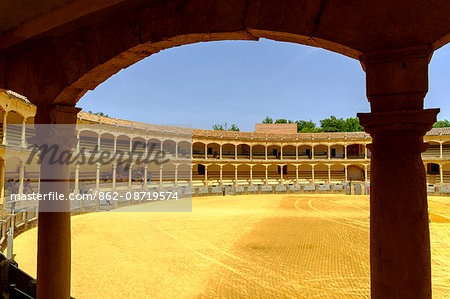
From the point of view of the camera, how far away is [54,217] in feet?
10.7

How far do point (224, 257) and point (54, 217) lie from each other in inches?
278

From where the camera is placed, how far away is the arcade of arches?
6.09ft

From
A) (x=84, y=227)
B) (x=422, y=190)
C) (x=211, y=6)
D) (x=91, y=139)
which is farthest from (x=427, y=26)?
(x=91, y=139)

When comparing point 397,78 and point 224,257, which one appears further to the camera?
point 224,257

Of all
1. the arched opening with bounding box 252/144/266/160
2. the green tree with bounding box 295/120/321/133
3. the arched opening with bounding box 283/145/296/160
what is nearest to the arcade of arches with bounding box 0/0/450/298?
the arched opening with bounding box 252/144/266/160

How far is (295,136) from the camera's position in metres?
40.3

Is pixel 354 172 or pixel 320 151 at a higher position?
pixel 320 151

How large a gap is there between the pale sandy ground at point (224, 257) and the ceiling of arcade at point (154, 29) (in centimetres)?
566

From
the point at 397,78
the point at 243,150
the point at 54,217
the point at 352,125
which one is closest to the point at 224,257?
the point at 54,217

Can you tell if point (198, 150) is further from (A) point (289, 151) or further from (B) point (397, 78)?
(B) point (397, 78)

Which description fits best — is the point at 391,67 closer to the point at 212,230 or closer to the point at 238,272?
the point at 238,272

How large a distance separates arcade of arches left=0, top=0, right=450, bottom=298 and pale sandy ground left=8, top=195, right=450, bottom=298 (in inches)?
216

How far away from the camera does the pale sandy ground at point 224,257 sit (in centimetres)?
697

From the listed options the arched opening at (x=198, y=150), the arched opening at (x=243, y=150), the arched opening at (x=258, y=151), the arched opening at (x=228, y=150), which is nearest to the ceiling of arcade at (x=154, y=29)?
the arched opening at (x=198, y=150)
